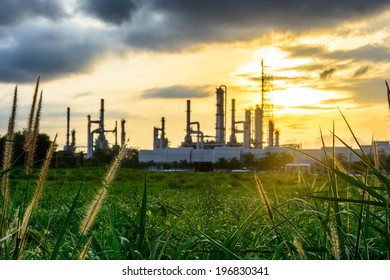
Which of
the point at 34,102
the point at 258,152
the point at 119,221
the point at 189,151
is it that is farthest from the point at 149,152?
the point at 34,102

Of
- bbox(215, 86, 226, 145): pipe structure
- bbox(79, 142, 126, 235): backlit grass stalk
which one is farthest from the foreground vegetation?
bbox(215, 86, 226, 145): pipe structure

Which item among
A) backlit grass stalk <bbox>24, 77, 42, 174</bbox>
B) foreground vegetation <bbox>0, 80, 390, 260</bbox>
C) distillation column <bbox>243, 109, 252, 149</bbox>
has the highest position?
distillation column <bbox>243, 109, 252, 149</bbox>

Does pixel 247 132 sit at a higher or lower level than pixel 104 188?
higher

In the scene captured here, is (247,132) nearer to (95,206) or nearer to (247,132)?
(247,132)

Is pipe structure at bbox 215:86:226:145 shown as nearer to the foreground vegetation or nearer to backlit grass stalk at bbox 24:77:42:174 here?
the foreground vegetation

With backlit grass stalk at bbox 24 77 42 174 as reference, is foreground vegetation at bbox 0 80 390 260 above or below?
below

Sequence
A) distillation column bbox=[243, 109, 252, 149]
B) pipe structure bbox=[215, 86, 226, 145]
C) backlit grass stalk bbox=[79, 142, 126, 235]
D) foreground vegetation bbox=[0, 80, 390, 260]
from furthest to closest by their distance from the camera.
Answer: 1. distillation column bbox=[243, 109, 252, 149]
2. pipe structure bbox=[215, 86, 226, 145]
3. foreground vegetation bbox=[0, 80, 390, 260]
4. backlit grass stalk bbox=[79, 142, 126, 235]

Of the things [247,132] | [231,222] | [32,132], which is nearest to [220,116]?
[247,132]

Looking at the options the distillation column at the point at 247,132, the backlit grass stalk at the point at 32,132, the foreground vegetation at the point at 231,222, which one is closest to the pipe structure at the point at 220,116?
the distillation column at the point at 247,132

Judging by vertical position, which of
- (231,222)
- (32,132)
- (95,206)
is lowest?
(231,222)

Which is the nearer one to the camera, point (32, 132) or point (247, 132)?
point (32, 132)
